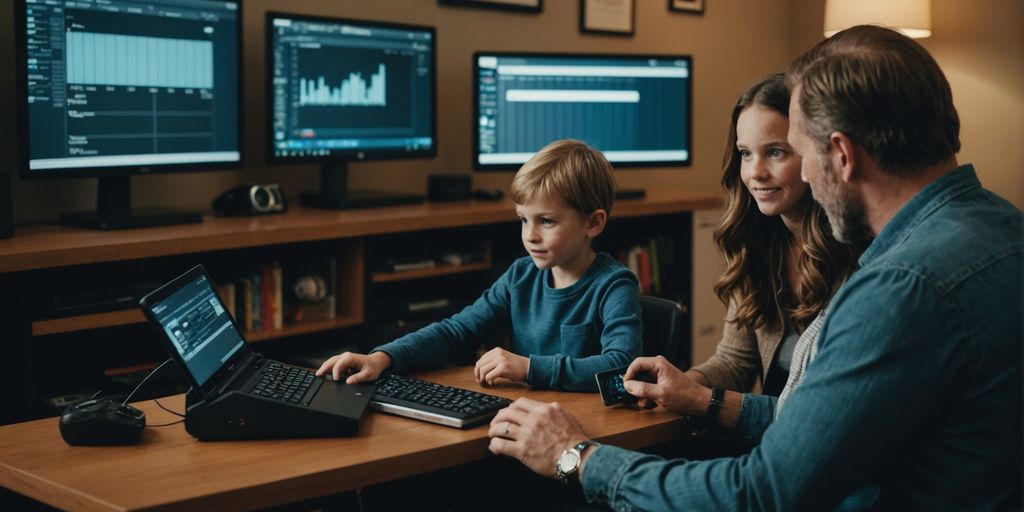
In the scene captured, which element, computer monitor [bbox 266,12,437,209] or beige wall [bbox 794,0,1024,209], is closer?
computer monitor [bbox 266,12,437,209]

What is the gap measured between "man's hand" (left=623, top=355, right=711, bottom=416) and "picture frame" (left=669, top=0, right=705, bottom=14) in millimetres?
3262

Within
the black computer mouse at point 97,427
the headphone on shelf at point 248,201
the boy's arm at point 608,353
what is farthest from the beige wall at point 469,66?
the boy's arm at point 608,353

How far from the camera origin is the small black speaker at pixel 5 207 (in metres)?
2.61

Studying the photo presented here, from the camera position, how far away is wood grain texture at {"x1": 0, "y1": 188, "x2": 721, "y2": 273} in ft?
8.24

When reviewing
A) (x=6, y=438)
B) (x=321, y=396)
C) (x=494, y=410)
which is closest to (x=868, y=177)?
(x=494, y=410)

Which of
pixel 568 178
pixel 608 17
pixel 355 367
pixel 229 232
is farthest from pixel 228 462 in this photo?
pixel 608 17

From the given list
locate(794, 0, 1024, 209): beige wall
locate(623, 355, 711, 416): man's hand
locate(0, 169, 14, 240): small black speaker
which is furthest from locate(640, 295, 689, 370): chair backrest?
locate(794, 0, 1024, 209): beige wall

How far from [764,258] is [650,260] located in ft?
6.42

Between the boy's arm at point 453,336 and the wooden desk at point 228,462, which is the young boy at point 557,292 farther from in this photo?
the wooden desk at point 228,462

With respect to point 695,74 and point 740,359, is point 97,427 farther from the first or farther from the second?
point 695,74

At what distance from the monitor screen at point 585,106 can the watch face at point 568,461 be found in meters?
2.30

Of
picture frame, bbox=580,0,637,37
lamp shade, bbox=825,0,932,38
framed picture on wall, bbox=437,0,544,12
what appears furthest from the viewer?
picture frame, bbox=580,0,637,37

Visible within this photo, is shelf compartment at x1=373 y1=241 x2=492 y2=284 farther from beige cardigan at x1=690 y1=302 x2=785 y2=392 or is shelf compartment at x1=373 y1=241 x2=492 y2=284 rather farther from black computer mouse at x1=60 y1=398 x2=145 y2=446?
black computer mouse at x1=60 y1=398 x2=145 y2=446

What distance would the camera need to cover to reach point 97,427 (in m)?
1.53
